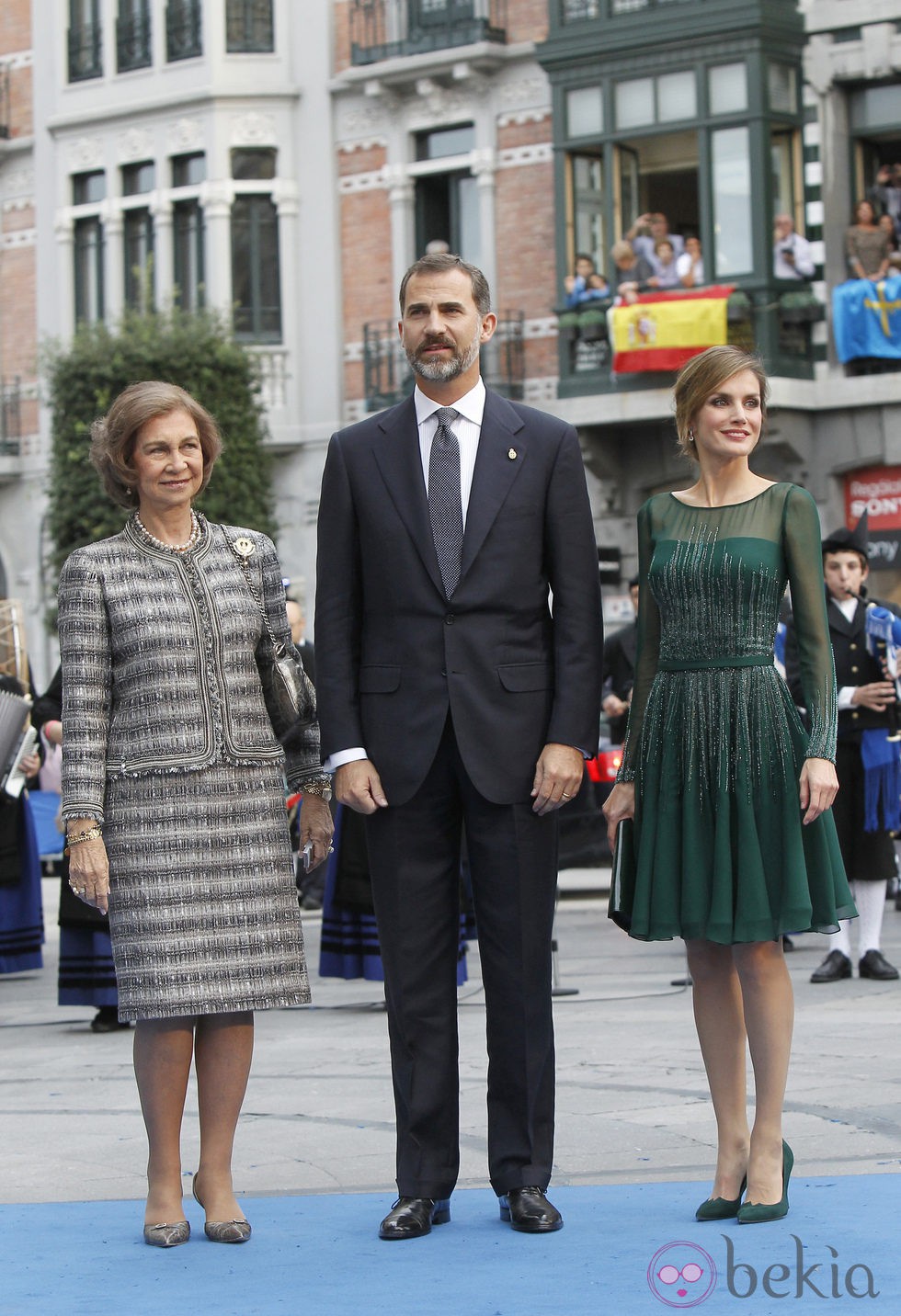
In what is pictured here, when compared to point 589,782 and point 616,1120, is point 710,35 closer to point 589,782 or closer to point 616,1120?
point 589,782

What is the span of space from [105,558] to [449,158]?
929 inches

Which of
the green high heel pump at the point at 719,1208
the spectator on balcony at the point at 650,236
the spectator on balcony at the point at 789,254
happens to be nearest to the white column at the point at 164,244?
the spectator on balcony at the point at 650,236

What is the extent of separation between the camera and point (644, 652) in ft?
18.9

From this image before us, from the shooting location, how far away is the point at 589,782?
15578 mm

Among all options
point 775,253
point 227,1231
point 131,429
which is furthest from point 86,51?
point 227,1231

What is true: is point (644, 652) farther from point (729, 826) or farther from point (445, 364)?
point (445, 364)

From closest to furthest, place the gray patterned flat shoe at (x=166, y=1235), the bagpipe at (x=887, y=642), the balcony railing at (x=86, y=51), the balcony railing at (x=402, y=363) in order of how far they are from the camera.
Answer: the gray patterned flat shoe at (x=166, y=1235) < the bagpipe at (x=887, y=642) < the balcony railing at (x=402, y=363) < the balcony railing at (x=86, y=51)

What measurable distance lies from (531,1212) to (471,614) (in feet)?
4.79

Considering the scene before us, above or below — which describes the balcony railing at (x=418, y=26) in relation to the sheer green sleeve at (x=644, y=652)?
above

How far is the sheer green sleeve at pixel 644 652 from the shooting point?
5.70m

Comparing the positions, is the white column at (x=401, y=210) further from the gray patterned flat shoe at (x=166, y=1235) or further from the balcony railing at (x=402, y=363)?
the gray patterned flat shoe at (x=166, y=1235)

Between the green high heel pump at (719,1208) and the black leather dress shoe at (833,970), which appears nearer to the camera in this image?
the green high heel pump at (719,1208)

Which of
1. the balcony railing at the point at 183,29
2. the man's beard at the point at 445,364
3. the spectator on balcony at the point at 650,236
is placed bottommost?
the man's beard at the point at 445,364

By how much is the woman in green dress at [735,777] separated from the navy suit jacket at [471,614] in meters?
0.21
